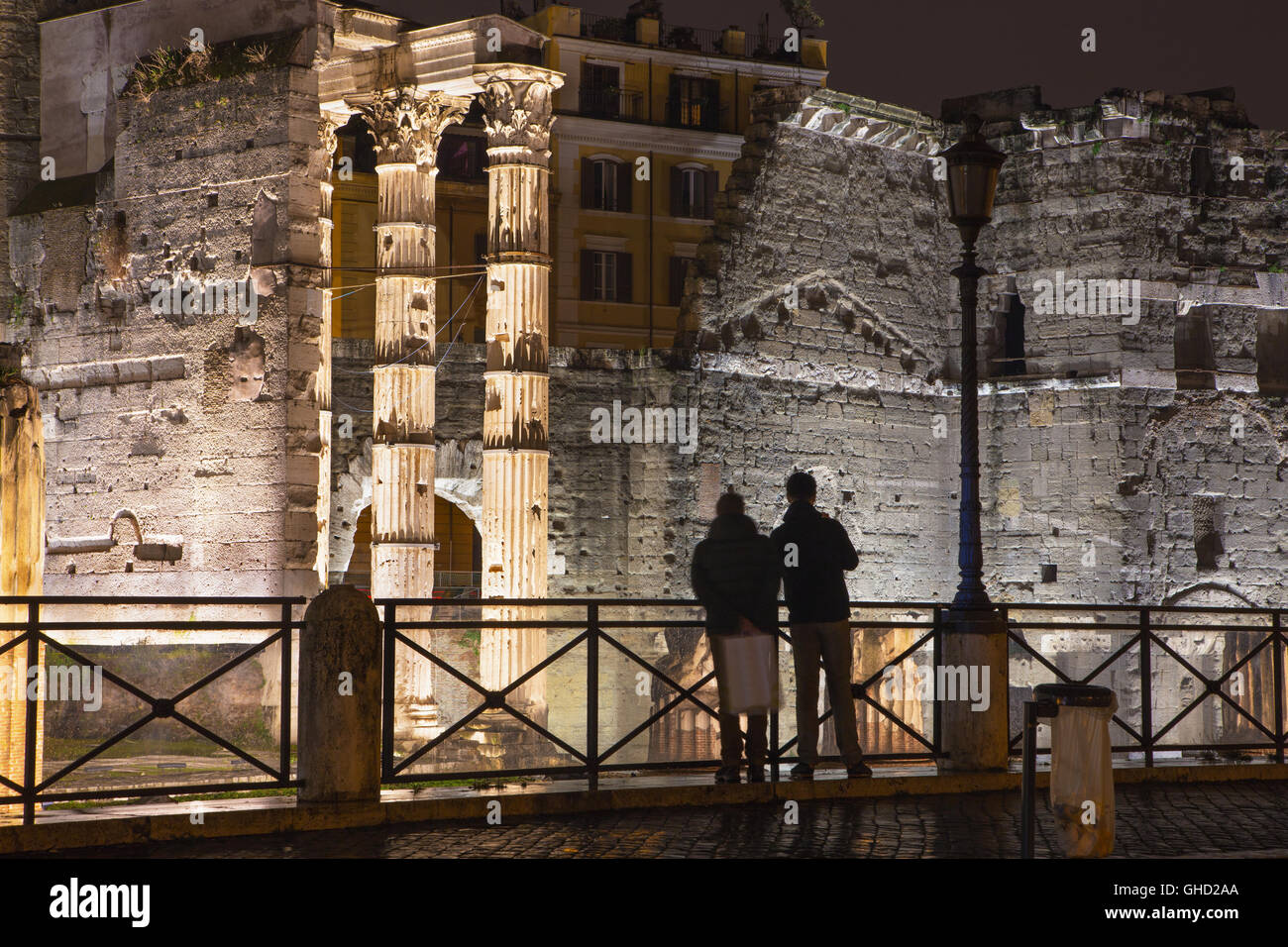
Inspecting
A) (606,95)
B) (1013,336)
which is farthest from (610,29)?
(1013,336)

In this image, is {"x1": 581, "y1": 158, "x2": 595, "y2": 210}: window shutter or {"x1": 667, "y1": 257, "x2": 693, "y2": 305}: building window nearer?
{"x1": 581, "y1": 158, "x2": 595, "y2": 210}: window shutter

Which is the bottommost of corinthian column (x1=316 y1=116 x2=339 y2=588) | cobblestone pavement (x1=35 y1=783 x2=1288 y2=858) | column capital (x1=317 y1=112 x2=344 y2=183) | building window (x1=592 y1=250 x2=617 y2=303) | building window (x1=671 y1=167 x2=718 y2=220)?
cobblestone pavement (x1=35 y1=783 x2=1288 y2=858)

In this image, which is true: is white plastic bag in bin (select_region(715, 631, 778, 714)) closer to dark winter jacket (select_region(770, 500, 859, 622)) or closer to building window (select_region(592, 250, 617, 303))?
dark winter jacket (select_region(770, 500, 859, 622))

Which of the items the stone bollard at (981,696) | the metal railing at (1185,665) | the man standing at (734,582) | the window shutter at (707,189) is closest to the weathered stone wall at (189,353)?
the metal railing at (1185,665)

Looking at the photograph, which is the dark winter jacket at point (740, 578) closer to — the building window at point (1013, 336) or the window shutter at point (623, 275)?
the building window at point (1013, 336)

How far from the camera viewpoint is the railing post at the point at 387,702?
8.81 metres

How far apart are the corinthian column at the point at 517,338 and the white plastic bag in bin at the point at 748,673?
8.37 m

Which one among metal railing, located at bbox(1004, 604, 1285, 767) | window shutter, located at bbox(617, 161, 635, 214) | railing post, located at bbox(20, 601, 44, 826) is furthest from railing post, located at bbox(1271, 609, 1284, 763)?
window shutter, located at bbox(617, 161, 635, 214)

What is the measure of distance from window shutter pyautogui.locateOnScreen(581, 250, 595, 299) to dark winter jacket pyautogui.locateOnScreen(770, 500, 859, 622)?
3147 cm

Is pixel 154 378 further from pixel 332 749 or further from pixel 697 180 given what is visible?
pixel 697 180

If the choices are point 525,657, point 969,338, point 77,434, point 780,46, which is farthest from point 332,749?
point 780,46

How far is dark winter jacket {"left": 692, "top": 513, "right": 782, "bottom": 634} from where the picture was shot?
968 cm

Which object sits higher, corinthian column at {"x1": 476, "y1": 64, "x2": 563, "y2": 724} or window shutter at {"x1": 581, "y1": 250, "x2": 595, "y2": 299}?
window shutter at {"x1": 581, "y1": 250, "x2": 595, "y2": 299}

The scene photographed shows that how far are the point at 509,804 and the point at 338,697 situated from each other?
113 centimetres
